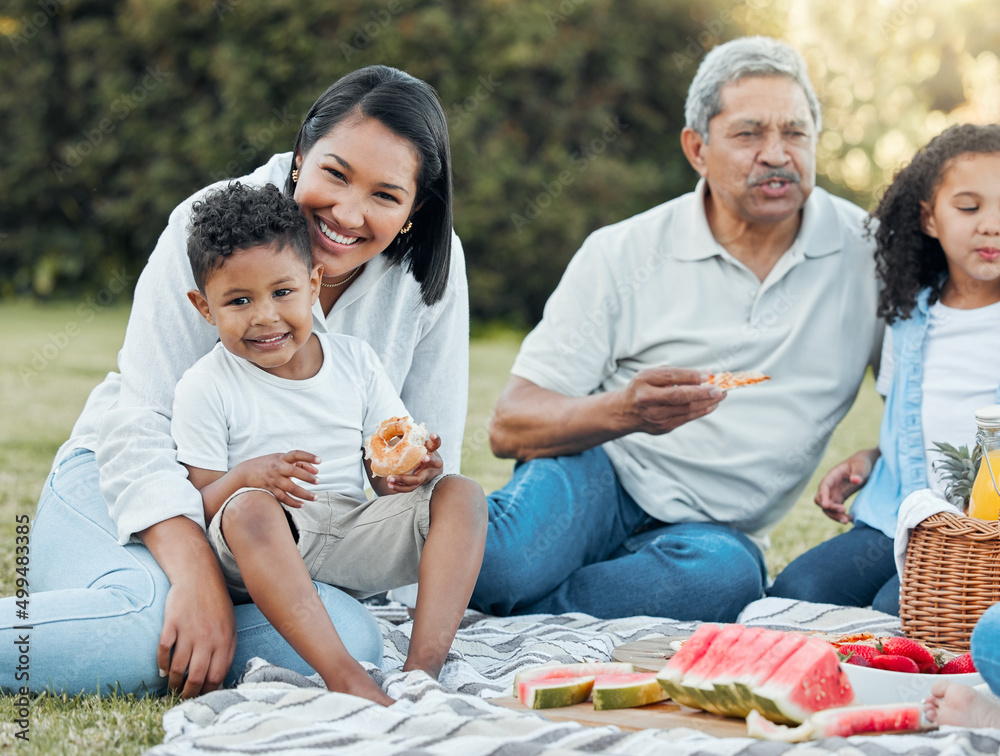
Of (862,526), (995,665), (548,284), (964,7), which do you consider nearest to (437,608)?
(995,665)

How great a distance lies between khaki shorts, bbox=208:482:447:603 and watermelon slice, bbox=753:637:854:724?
94cm

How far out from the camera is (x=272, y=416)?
2.77 meters

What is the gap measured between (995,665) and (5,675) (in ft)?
6.99

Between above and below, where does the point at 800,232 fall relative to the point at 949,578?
above

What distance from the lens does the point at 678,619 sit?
3533mm

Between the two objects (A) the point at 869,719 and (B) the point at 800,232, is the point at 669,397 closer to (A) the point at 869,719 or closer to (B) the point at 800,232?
(B) the point at 800,232

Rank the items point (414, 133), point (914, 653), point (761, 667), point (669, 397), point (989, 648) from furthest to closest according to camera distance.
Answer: point (669, 397)
point (414, 133)
point (914, 653)
point (761, 667)
point (989, 648)

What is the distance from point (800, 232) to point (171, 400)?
229cm

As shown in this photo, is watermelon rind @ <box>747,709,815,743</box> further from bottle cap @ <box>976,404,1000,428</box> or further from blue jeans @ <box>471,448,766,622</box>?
blue jeans @ <box>471,448,766,622</box>

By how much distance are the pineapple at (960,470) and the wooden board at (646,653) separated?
2.93 ft

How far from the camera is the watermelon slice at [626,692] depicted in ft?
7.75

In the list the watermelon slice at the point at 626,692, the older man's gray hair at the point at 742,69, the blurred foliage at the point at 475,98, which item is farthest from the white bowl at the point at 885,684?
the blurred foliage at the point at 475,98

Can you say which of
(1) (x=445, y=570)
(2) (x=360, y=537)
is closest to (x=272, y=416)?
(2) (x=360, y=537)

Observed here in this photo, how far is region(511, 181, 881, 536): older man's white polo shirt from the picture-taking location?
150 inches
